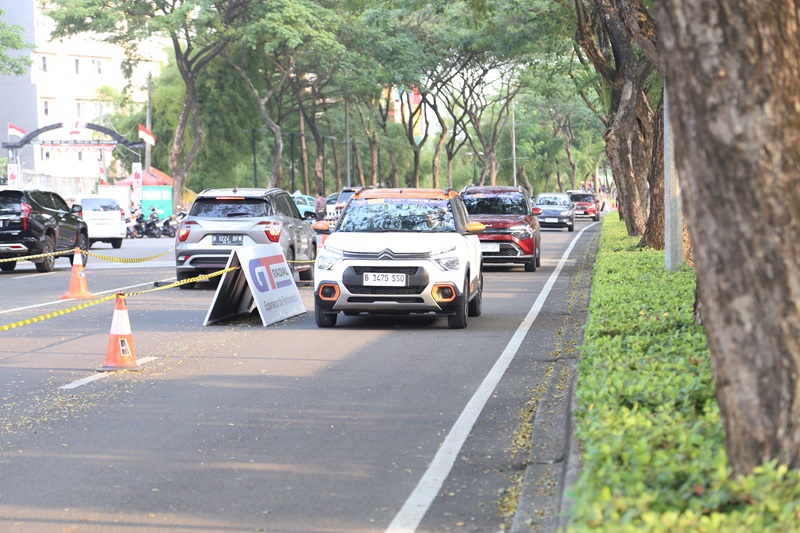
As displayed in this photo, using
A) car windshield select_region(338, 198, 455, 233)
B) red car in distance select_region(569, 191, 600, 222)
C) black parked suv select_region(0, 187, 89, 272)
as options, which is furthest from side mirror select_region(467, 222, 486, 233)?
red car in distance select_region(569, 191, 600, 222)

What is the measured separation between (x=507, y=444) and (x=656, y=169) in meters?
17.8

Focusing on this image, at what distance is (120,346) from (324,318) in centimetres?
371

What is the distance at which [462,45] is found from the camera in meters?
54.4

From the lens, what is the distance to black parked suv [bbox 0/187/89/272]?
2541 centimetres

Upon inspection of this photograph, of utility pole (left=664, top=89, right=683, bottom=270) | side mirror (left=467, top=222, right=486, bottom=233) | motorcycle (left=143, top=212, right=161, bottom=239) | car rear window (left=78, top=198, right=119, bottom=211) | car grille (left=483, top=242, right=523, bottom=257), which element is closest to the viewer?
side mirror (left=467, top=222, right=486, bottom=233)

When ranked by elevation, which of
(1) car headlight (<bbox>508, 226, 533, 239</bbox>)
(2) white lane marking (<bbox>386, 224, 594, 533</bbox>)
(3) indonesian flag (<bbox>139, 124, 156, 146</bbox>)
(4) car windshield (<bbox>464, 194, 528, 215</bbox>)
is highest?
(3) indonesian flag (<bbox>139, 124, 156, 146</bbox>)

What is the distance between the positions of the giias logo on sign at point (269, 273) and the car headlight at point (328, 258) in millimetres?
1024

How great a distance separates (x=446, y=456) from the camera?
7523 mm

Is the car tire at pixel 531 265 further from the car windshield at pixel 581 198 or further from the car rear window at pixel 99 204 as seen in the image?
the car windshield at pixel 581 198

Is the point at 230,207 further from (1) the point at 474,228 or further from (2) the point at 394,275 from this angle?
(2) the point at 394,275

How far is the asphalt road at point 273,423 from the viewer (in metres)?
6.30

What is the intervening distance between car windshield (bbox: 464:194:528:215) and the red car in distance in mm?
44070

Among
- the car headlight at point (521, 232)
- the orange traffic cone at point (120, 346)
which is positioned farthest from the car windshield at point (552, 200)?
the orange traffic cone at point (120, 346)

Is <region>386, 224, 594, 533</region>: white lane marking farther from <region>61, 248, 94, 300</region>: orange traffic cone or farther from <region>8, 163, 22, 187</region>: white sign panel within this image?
<region>8, 163, 22, 187</region>: white sign panel
